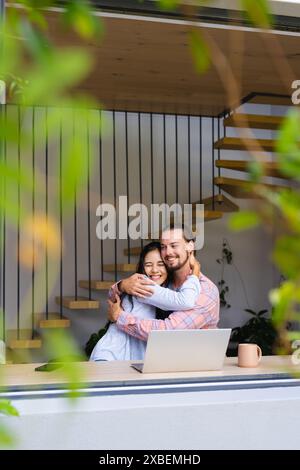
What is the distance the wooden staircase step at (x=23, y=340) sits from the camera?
18.8 feet

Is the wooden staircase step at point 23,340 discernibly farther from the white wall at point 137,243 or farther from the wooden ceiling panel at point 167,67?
the wooden ceiling panel at point 167,67

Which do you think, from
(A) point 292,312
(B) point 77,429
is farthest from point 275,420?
(A) point 292,312

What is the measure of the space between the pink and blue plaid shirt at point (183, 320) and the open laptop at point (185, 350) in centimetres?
46

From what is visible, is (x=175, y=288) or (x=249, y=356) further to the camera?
(x=175, y=288)

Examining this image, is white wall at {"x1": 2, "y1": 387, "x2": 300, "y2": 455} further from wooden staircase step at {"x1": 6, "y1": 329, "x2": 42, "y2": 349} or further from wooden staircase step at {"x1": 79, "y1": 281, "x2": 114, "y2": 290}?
wooden staircase step at {"x1": 79, "y1": 281, "x2": 114, "y2": 290}

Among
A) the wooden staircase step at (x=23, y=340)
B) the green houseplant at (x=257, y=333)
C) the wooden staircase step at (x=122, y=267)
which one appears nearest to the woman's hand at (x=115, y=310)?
the wooden staircase step at (x=23, y=340)

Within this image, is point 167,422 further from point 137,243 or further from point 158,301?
point 137,243

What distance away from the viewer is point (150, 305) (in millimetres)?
3473

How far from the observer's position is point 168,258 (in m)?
3.57

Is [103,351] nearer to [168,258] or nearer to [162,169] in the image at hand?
[168,258]

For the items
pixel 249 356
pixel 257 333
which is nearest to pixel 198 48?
pixel 249 356

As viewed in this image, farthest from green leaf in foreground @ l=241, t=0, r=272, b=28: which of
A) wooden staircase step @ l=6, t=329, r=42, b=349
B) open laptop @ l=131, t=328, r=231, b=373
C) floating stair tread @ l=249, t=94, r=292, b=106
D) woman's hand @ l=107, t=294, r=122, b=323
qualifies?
floating stair tread @ l=249, t=94, r=292, b=106

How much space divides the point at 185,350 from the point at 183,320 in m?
0.59
